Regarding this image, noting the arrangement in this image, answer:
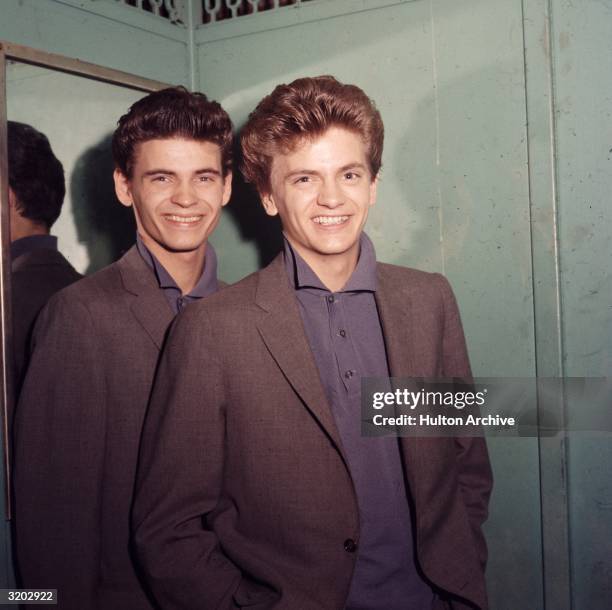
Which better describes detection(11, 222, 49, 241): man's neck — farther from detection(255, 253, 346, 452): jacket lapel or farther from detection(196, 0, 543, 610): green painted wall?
detection(196, 0, 543, 610): green painted wall

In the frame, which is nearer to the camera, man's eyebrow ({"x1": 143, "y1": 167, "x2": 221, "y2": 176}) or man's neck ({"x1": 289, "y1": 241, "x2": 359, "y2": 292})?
man's neck ({"x1": 289, "y1": 241, "x2": 359, "y2": 292})

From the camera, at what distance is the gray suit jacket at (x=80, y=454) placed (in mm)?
1767

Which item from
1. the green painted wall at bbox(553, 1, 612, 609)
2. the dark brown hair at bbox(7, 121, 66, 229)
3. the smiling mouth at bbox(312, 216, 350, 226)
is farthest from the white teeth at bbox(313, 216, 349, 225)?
the dark brown hair at bbox(7, 121, 66, 229)

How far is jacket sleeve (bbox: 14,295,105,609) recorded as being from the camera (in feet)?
5.78

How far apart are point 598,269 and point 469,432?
581 millimetres

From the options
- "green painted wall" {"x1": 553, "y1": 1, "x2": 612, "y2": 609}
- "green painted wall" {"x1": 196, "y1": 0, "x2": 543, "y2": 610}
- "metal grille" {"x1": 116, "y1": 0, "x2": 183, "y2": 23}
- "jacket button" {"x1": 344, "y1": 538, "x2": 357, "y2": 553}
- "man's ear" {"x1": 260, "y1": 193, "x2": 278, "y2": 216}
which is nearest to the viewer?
"jacket button" {"x1": 344, "y1": 538, "x2": 357, "y2": 553}

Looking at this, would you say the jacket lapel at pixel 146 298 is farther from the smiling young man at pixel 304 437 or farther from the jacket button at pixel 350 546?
the jacket button at pixel 350 546

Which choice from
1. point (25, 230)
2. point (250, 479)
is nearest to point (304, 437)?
point (250, 479)

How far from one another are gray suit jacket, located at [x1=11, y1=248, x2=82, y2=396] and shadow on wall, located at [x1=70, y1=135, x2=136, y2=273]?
15 centimetres

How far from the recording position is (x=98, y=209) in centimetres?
220

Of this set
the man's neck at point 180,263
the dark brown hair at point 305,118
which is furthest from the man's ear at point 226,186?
the dark brown hair at point 305,118

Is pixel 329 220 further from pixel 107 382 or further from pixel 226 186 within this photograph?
pixel 107 382

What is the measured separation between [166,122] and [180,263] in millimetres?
401

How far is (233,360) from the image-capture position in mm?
1624
